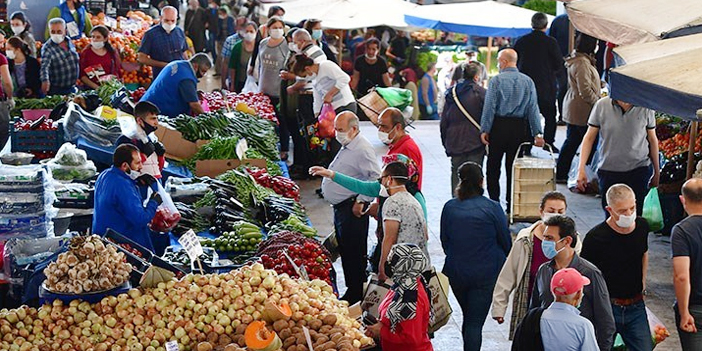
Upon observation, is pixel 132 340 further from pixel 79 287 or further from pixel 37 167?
pixel 37 167

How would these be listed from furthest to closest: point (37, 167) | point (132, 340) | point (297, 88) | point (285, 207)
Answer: point (297, 88)
point (285, 207)
point (37, 167)
point (132, 340)

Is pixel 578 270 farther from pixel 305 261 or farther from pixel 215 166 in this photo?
pixel 215 166

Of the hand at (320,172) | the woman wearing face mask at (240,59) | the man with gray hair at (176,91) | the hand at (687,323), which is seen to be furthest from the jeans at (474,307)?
the woman wearing face mask at (240,59)

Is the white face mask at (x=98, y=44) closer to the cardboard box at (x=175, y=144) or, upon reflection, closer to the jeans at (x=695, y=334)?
the cardboard box at (x=175, y=144)

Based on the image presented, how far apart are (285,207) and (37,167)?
198 cm

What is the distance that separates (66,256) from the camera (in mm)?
6035

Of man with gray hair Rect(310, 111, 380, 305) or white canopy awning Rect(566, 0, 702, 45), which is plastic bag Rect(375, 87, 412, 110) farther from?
man with gray hair Rect(310, 111, 380, 305)

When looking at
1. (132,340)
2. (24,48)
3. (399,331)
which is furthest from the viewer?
(24,48)

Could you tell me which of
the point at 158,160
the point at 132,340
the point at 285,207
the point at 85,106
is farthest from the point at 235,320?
the point at 85,106

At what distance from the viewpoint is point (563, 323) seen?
5.52 meters

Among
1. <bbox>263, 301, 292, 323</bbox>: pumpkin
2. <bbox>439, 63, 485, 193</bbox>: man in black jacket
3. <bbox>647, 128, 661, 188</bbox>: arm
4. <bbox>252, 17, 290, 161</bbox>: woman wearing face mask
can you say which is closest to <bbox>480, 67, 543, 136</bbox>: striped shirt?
<bbox>439, 63, 485, 193</bbox>: man in black jacket

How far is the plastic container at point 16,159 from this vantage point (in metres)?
9.52

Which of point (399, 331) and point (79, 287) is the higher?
point (79, 287)

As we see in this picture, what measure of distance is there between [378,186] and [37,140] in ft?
13.3
